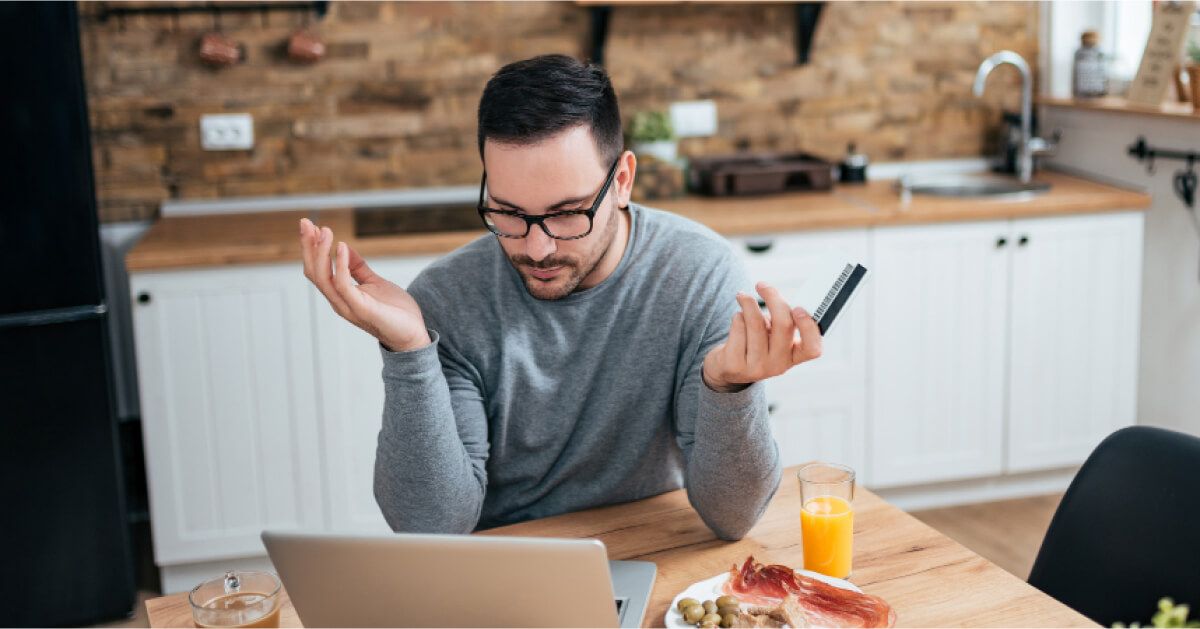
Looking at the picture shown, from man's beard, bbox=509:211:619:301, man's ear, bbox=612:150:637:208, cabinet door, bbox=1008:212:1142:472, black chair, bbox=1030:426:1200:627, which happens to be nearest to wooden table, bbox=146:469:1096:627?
black chair, bbox=1030:426:1200:627

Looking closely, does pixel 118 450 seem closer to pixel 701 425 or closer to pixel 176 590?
pixel 176 590

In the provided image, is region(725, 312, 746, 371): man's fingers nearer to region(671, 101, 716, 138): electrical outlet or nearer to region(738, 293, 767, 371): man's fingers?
region(738, 293, 767, 371): man's fingers

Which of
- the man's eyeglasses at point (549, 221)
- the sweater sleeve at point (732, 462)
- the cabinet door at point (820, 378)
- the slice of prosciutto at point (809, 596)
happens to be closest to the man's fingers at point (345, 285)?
the man's eyeglasses at point (549, 221)

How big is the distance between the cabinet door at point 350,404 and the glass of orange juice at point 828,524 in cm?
175

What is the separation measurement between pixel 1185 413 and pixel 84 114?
9.76 feet

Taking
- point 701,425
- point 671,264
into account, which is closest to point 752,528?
point 701,425

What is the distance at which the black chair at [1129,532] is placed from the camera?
1.43 meters

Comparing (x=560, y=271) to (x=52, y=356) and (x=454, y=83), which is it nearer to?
(x=52, y=356)

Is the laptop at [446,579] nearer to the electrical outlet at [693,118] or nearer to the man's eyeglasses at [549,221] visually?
the man's eyeglasses at [549,221]

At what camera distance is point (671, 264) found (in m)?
1.80

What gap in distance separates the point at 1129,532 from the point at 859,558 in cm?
35

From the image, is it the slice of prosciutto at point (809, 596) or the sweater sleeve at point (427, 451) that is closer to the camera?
the slice of prosciutto at point (809, 596)

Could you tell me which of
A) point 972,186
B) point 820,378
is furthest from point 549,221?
point 972,186

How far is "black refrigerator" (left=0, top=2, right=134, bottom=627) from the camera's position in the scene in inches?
105
